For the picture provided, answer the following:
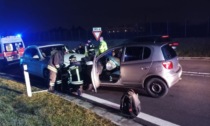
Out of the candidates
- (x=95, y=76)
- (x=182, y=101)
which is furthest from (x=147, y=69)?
(x=95, y=76)

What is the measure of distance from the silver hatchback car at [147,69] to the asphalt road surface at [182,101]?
38 centimetres

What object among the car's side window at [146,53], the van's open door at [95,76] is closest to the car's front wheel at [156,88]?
the car's side window at [146,53]

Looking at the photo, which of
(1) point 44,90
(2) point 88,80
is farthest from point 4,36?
(2) point 88,80

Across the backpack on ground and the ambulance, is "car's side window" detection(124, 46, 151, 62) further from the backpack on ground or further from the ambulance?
the ambulance

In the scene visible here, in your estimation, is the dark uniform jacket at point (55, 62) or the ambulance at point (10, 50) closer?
the dark uniform jacket at point (55, 62)

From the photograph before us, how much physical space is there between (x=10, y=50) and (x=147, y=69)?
41.7ft

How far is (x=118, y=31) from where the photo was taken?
89.5ft

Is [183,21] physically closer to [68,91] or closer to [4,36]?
[4,36]

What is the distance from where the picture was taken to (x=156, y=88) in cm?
803

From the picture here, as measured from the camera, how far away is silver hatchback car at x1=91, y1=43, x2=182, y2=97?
7.85 meters

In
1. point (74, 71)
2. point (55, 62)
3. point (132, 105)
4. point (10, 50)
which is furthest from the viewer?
point (10, 50)

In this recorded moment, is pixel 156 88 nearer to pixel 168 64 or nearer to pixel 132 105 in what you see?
pixel 168 64

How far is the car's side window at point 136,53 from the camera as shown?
26.5 ft

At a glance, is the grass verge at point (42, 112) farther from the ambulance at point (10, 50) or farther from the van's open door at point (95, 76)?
the ambulance at point (10, 50)
